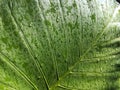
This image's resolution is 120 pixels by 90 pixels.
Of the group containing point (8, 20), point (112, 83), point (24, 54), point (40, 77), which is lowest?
point (112, 83)

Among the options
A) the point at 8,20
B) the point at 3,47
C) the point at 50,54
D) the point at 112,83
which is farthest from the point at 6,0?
the point at 112,83

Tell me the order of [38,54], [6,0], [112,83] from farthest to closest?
[112,83] → [38,54] → [6,0]

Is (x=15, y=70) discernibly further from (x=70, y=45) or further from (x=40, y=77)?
(x=70, y=45)

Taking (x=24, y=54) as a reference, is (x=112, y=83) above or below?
below

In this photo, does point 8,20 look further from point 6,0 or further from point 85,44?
point 85,44

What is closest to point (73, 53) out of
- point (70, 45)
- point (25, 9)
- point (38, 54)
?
point (70, 45)

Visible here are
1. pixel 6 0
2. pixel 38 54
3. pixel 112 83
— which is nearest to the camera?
pixel 6 0

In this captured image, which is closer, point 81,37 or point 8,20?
point 8,20
